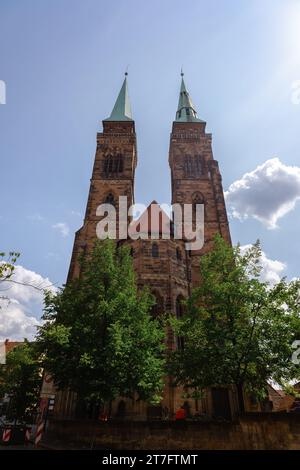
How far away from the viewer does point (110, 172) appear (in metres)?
32.7

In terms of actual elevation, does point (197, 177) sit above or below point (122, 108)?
below

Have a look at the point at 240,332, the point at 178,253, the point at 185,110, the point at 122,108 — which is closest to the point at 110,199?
the point at 178,253

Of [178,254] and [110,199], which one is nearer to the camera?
[178,254]

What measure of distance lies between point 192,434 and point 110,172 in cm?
2730

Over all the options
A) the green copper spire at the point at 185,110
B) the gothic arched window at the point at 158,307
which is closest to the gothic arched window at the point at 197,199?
the gothic arched window at the point at 158,307

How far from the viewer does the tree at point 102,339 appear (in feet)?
40.2

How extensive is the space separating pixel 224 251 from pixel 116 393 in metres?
8.31

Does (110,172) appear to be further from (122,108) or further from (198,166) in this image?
(122,108)

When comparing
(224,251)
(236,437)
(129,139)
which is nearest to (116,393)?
(236,437)

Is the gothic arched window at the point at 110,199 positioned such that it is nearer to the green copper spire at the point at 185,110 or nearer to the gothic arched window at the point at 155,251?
the gothic arched window at the point at 155,251

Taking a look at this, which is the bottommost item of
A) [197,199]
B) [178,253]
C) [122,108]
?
[178,253]

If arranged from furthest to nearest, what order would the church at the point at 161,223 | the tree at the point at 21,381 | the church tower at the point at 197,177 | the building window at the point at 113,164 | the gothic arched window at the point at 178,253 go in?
1. the building window at the point at 113,164
2. the church tower at the point at 197,177
3. the tree at the point at 21,381
4. the gothic arched window at the point at 178,253
5. the church at the point at 161,223
